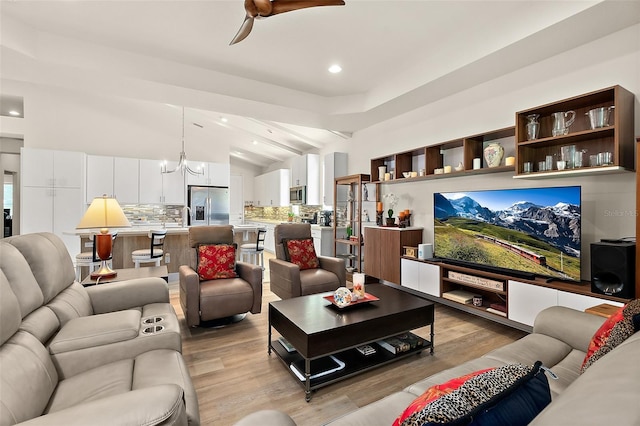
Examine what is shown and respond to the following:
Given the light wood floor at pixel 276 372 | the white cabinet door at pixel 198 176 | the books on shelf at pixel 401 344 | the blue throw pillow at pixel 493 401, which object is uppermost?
the white cabinet door at pixel 198 176

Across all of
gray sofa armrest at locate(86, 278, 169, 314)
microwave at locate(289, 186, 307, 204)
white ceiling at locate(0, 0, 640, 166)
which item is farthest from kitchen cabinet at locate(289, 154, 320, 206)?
gray sofa armrest at locate(86, 278, 169, 314)

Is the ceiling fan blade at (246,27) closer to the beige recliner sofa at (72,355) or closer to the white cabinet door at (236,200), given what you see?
the beige recliner sofa at (72,355)

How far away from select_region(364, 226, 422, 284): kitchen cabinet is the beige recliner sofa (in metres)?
2.95

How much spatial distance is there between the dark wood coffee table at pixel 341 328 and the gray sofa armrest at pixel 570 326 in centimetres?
80

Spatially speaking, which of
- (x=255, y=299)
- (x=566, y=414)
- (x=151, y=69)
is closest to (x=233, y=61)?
(x=151, y=69)

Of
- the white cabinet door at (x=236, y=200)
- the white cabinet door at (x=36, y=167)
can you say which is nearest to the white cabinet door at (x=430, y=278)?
the white cabinet door at (x=236, y=200)

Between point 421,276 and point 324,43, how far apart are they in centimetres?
292

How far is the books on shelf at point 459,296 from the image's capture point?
3373 mm

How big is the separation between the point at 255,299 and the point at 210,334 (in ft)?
1.75

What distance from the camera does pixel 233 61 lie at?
3605mm

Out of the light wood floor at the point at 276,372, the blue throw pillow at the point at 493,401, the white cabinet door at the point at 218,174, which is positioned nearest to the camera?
the blue throw pillow at the point at 493,401

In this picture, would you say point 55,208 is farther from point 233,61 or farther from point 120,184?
point 233,61

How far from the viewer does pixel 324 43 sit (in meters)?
3.19

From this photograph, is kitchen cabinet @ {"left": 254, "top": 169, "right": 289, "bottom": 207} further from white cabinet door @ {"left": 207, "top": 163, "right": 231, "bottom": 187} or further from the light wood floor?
the light wood floor
